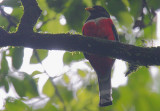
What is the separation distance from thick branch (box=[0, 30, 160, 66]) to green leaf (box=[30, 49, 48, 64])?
1.59ft

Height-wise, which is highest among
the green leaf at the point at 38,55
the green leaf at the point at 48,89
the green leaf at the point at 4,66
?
the green leaf at the point at 38,55

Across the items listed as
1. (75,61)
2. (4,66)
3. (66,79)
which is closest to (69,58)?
(75,61)

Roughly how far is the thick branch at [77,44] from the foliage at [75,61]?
235mm

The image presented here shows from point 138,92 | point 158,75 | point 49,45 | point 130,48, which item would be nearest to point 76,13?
point 49,45

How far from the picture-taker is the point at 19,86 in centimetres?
258

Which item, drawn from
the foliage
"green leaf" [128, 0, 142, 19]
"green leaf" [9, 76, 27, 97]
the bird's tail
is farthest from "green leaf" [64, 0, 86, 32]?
the bird's tail

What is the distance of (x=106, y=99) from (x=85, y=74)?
0.52 metres

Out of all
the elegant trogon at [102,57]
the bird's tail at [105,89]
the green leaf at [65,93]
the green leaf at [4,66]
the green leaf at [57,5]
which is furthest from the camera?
the elegant trogon at [102,57]

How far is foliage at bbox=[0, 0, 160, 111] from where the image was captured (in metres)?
2.43

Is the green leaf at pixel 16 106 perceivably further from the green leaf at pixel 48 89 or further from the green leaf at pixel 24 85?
the green leaf at pixel 48 89

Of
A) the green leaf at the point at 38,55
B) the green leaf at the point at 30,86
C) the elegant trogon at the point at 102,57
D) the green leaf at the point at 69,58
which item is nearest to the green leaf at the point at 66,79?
the elegant trogon at the point at 102,57

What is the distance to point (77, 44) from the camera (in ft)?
7.75

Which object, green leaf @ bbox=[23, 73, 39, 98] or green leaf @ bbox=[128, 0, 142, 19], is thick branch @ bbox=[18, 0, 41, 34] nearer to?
green leaf @ bbox=[23, 73, 39, 98]

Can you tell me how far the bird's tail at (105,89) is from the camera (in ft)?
10.2
